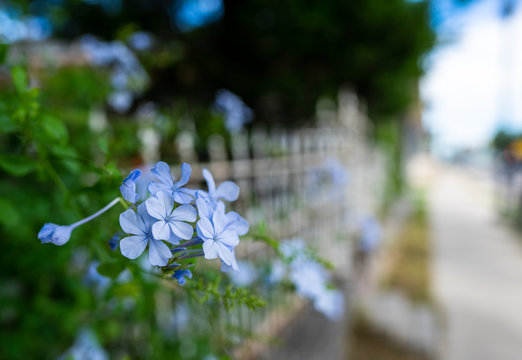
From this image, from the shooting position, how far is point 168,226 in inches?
14.6

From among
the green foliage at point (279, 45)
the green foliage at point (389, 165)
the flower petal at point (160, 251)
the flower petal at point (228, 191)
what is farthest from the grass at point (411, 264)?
the flower petal at point (160, 251)

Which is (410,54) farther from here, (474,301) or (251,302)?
(251,302)

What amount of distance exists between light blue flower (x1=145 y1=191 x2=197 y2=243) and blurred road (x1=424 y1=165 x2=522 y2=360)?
310cm

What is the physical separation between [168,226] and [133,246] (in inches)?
1.4

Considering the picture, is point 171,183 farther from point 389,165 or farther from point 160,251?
point 389,165

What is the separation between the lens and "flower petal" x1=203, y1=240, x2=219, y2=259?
1.20 ft

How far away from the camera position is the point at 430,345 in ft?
9.57

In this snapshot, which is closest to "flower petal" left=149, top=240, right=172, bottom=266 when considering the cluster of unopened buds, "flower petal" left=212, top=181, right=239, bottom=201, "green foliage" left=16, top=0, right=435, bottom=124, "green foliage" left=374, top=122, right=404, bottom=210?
the cluster of unopened buds

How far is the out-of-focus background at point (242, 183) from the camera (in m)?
0.83

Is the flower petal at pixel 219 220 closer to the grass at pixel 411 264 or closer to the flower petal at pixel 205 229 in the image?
the flower petal at pixel 205 229

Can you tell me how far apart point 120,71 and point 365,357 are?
8.17 feet

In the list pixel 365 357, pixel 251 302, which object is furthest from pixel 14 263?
pixel 365 357

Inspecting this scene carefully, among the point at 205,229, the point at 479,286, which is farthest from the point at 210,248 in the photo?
the point at 479,286

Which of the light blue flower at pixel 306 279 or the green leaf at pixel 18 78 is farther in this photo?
the light blue flower at pixel 306 279
